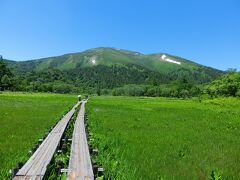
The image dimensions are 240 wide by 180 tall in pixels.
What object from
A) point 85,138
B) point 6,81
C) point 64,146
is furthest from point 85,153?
point 6,81

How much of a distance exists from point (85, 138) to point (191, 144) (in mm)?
4573

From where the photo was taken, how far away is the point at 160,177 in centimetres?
865

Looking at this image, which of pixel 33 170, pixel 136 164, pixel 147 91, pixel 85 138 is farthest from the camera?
pixel 147 91

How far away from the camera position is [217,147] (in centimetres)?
1370

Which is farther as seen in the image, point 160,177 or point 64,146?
point 64,146

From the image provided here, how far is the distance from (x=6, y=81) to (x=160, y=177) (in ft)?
418

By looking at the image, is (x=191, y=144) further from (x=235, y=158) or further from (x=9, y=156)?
(x=9, y=156)

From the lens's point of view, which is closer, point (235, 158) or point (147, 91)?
point (235, 158)

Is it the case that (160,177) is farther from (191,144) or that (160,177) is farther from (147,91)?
(147,91)

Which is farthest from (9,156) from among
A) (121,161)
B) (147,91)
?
(147,91)

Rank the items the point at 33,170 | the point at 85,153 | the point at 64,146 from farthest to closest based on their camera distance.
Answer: the point at 64,146, the point at 85,153, the point at 33,170

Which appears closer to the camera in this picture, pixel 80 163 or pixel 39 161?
pixel 80 163

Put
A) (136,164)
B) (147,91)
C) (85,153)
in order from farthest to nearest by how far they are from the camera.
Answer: (147,91) < (85,153) < (136,164)

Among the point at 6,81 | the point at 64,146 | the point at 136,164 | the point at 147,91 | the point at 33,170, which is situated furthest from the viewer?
the point at 147,91
